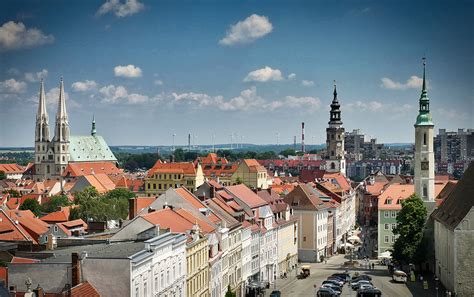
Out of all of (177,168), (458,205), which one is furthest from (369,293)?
(177,168)

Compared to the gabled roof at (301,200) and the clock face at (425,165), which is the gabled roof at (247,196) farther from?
the clock face at (425,165)

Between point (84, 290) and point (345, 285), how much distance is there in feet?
164

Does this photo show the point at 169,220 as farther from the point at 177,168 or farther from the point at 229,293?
the point at 177,168

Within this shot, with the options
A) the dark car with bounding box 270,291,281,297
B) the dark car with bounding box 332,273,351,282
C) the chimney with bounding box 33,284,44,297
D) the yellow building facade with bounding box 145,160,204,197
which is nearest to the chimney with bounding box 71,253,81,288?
the chimney with bounding box 33,284,44,297

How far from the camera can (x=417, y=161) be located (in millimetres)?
111875

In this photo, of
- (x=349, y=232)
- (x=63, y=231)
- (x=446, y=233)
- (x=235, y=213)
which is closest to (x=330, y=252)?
(x=349, y=232)

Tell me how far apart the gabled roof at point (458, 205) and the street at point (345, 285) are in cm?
794

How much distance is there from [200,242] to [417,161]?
55.8 meters

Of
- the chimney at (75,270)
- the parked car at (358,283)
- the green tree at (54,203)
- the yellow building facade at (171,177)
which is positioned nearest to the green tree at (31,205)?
the green tree at (54,203)

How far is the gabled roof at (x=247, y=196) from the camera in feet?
306

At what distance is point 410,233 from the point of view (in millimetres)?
100250

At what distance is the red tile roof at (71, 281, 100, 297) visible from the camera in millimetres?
44344

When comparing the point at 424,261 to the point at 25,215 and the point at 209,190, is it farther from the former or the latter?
the point at 25,215

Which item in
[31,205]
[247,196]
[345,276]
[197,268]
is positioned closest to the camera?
[197,268]
